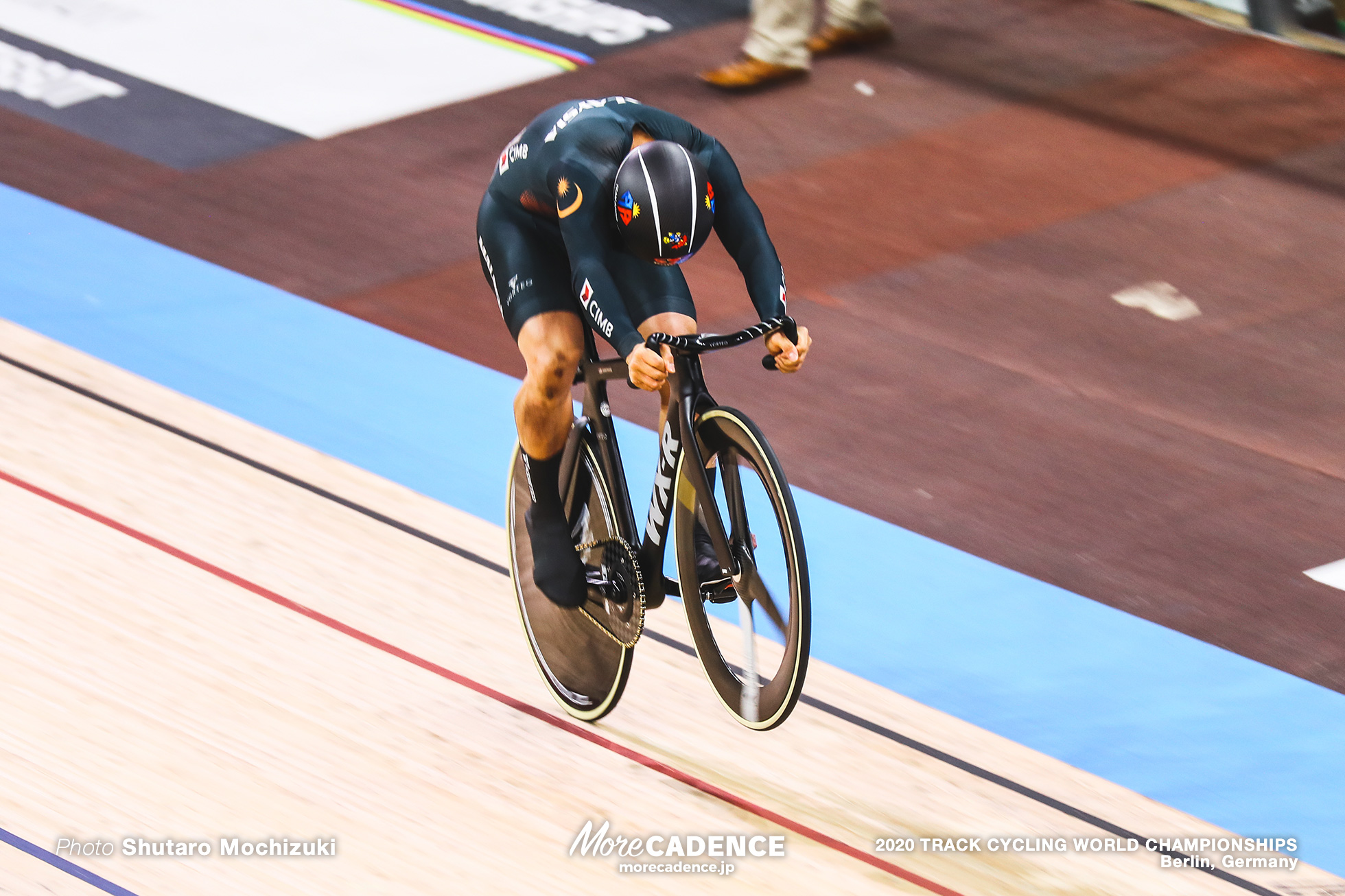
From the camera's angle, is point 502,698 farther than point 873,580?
No

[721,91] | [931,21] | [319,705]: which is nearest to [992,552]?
[319,705]

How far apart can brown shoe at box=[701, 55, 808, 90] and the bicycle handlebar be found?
4614 mm

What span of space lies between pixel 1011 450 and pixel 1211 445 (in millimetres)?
608

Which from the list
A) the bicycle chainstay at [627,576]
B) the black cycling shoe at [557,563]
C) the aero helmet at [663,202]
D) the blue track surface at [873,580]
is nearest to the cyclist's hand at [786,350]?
the aero helmet at [663,202]

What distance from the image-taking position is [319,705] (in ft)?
11.7

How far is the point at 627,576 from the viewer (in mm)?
3287

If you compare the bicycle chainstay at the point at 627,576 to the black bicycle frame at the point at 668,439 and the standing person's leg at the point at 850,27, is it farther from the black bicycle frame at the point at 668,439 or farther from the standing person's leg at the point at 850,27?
the standing person's leg at the point at 850,27

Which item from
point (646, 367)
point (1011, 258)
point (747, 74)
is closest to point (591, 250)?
point (646, 367)

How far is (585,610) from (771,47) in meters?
4.48

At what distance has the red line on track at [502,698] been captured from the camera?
3.17 meters

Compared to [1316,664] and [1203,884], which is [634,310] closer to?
[1203,884]

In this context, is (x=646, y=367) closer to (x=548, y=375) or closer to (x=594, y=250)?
(x=594, y=250)

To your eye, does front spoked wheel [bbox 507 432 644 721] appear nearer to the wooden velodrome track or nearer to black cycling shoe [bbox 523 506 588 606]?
black cycling shoe [bbox 523 506 588 606]

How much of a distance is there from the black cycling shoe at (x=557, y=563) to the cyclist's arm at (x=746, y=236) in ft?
2.31
